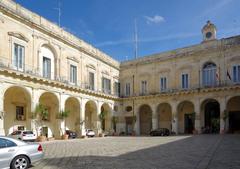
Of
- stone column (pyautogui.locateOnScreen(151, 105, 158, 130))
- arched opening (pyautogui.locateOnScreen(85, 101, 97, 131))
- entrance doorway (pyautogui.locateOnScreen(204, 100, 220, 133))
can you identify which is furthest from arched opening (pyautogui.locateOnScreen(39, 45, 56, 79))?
entrance doorway (pyautogui.locateOnScreen(204, 100, 220, 133))

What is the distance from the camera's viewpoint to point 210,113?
35.5 meters

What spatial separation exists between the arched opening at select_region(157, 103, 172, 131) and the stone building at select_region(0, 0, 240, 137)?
0.09m

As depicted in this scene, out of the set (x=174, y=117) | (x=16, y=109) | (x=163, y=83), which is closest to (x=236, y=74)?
(x=174, y=117)

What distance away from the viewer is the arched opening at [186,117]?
3588 cm

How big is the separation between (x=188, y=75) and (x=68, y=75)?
598 inches

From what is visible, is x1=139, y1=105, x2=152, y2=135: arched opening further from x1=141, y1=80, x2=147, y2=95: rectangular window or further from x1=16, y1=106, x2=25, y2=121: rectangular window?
x1=16, y1=106, x2=25, y2=121: rectangular window

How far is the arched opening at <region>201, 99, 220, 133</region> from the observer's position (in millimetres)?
33688

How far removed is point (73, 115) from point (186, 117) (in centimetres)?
1494

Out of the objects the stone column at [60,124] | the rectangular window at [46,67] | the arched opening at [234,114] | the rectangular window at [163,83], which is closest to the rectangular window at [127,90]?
the rectangular window at [163,83]

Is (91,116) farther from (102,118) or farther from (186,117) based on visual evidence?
(186,117)

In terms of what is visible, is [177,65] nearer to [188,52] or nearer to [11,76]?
[188,52]

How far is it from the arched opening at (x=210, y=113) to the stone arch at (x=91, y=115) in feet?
42.7

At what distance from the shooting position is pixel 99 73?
3500 centimetres

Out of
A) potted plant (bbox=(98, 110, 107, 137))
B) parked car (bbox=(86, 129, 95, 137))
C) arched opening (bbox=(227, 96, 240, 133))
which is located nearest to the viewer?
parked car (bbox=(86, 129, 95, 137))
